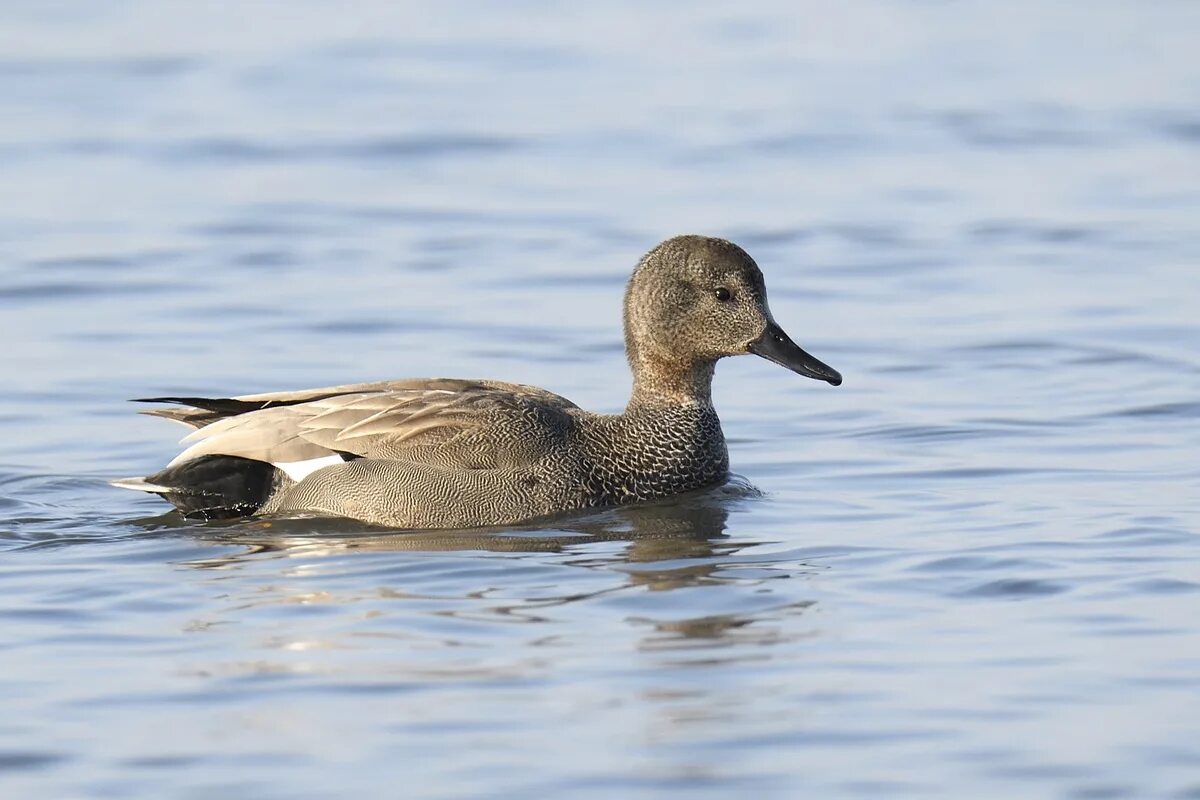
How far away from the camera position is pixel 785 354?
31.1 feet

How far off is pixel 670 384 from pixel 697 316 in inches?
12.8

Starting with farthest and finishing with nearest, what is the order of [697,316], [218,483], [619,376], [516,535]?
[619,376]
[697,316]
[218,483]
[516,535]

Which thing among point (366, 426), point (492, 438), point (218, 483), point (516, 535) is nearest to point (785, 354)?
point (492, 438)

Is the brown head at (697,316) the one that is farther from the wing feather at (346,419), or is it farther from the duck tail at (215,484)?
the duck tail at (215,484)

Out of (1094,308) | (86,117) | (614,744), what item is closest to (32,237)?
(86,117)

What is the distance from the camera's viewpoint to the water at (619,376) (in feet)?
20.7

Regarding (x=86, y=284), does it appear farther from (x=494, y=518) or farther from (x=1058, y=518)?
(x=1058, y=518)

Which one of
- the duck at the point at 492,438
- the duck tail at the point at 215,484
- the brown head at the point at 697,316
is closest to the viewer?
the duck at the point at 492,438

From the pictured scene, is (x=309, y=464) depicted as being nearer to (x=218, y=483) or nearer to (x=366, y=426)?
(x=366, y=426)

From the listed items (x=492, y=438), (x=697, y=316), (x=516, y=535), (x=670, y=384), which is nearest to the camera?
(x=516, y=535)

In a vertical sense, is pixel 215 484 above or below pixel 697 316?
below

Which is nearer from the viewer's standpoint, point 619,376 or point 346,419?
point 346,419

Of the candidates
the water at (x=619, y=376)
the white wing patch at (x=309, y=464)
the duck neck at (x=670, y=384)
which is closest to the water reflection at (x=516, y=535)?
the water at (x=619, y=376)

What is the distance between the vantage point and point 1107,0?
882 inches
